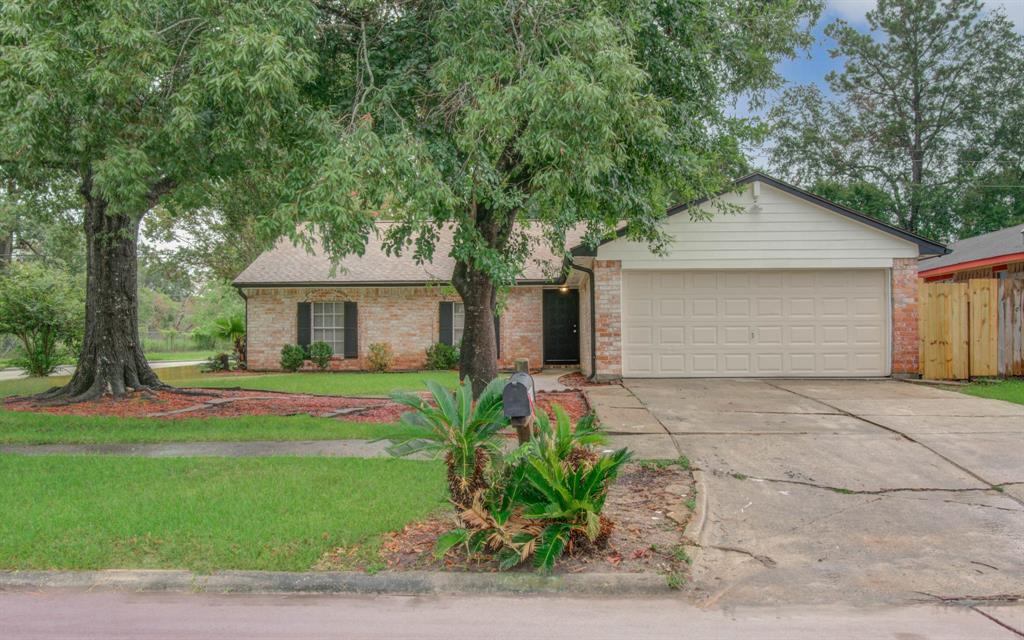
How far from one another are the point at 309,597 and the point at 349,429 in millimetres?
4912

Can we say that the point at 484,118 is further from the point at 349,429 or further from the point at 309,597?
the point at 309,597

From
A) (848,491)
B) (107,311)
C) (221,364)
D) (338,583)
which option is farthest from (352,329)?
(338,583)

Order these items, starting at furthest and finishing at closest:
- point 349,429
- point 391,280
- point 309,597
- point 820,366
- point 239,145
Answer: point 391,280
point 820,366
point 349,429
point 239,145
point 309,597

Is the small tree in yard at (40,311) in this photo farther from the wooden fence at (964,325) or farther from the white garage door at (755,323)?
the wooden fence at (964,325)

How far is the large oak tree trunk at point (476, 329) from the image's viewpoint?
10336 mm

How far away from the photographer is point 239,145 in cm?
805

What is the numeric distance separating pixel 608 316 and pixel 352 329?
8473mm

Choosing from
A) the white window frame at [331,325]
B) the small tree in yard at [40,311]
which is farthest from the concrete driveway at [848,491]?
the small tree in yard at [40,311]

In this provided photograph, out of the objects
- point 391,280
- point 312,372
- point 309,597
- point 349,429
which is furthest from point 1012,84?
point 309,597

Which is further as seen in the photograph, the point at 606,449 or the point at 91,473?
the point at 606,449

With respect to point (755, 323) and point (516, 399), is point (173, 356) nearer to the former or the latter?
point (755, 323)

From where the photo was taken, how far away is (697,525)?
16.7ft

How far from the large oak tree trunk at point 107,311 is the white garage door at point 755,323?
9.27 m

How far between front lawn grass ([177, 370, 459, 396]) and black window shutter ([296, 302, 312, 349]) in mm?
956
